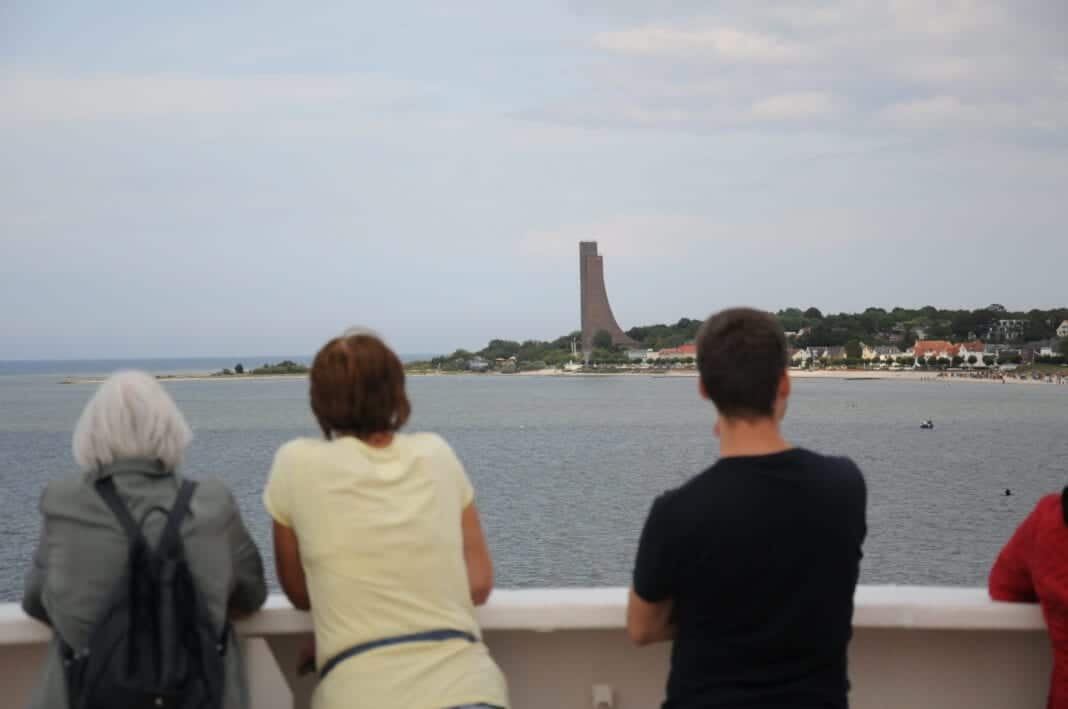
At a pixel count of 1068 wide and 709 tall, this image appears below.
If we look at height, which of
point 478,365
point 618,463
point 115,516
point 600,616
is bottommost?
point 618,463

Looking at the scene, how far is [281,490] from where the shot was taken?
156 cm

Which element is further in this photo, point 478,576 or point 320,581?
point 478,576

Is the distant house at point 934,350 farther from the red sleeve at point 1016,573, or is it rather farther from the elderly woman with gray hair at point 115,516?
the elderly woman with gray hair at point 115,516

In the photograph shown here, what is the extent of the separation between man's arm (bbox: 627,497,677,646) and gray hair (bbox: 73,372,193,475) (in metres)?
0.64

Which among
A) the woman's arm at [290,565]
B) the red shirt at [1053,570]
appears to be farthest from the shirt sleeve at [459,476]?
the red shirt at [1053,570]

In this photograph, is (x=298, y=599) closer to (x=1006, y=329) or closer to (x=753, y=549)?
(x=753, y=549)

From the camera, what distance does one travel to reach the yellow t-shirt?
1513 mm

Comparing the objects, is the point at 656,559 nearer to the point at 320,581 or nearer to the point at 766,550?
the point at 766,550

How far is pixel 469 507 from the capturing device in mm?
1649

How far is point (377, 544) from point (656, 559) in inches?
15.0

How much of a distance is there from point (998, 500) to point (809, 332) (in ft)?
314

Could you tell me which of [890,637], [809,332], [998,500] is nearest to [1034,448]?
[998,500]

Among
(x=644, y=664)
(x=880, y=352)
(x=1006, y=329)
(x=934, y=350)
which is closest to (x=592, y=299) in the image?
(x=880, y=352)

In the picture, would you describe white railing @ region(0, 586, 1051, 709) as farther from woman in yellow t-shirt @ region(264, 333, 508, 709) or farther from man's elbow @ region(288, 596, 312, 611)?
woman in yellow t-shirt @ region(264, 333, 508, 709)
